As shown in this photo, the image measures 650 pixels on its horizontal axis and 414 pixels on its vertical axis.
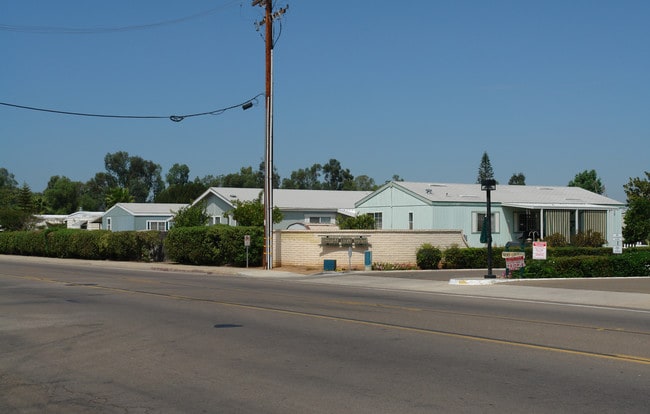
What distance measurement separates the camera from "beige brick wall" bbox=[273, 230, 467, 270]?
1308 inches

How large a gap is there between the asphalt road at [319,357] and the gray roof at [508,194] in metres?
23.8

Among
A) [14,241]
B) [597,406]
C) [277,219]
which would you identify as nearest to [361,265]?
[277,219]

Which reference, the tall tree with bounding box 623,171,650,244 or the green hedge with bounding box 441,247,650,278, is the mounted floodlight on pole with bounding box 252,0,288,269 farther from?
the tall tree with bounding box 623,171,650,244

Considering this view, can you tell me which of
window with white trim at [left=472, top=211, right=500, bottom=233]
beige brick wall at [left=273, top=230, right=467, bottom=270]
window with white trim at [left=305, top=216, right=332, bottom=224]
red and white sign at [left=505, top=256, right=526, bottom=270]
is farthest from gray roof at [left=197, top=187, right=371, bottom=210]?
red and white sign at [left=505, top=256, right=526, bottom=270]

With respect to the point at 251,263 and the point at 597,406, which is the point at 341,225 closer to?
the point at 251,263

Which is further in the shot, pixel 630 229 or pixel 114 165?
pixel 114 165

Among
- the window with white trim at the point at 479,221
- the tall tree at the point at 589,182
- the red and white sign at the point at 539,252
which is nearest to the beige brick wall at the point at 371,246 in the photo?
the window with white trim at the point at 479,221

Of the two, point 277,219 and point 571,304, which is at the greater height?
point 277,219

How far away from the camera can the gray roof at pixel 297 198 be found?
52.2 meters

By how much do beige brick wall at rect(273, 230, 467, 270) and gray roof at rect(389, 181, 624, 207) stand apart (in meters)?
6.34

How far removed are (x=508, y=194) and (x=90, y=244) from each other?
2802 cm

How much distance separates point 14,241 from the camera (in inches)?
2270

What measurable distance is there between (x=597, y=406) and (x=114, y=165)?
484 ft

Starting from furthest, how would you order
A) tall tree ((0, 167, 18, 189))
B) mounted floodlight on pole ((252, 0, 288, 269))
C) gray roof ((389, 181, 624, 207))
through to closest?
tall tree ((0, 167, 18, 189)), gray roof ((389, 181, 624, 207)), mounted floodlight on pole ((252, 0, 288, 269))
